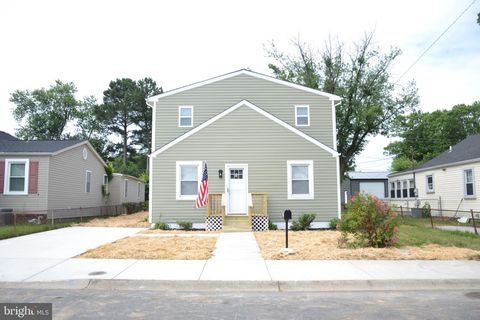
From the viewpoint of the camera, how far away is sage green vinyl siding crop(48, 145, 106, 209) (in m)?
18.9

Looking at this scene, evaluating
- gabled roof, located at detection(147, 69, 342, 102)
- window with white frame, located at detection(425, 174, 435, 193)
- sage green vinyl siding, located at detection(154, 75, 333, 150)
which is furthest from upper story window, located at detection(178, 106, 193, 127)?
window with white frame, located at detection(425, 174, 435, 193)

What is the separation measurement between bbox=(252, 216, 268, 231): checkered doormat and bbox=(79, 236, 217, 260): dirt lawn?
10.4 ft

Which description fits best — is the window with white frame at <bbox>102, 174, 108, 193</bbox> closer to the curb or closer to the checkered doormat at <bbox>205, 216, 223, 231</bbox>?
the checkered doormat at <bbox>205, 216, 223, 231</bbox>

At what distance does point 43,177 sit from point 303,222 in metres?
12.5

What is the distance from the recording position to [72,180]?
68.2ft

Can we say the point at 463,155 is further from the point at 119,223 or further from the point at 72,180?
the point at 72,180

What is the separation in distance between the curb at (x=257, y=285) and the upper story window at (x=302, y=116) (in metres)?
13.0

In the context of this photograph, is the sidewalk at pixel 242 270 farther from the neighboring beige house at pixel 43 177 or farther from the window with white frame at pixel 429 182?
the window with white frame at pixel 429 182

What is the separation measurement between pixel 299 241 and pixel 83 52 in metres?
16.1

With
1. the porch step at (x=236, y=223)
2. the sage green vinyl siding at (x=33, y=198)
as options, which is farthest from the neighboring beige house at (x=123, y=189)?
the porch step at (x=236, y=223)

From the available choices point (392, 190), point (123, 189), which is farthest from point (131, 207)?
point (392, 190)

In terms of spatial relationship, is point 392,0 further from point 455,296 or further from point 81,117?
point 81,117

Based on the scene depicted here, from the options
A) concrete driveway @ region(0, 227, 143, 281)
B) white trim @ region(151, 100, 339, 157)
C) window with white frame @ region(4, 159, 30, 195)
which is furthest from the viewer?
window with white frame @ region(4, 159, 30, 195)

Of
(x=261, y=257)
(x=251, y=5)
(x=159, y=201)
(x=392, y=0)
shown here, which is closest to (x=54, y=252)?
(x=261, y=257)
